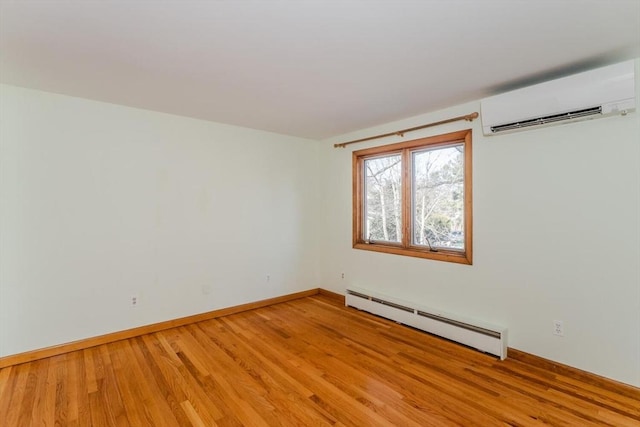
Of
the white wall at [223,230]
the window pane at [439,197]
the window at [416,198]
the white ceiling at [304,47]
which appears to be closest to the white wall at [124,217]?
the white wall at [223,230]

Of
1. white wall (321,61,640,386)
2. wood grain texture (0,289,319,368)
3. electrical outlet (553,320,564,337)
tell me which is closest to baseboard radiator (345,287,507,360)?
white wall (321,61,640,386)

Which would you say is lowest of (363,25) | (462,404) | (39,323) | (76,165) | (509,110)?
(462,404)

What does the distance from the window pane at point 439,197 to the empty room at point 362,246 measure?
0.08 ft

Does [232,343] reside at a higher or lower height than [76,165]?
lower

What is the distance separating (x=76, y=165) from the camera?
2.91 metres

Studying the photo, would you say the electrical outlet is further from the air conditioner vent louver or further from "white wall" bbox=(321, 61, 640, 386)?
the air conditioner vent louver

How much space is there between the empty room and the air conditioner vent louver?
0.7 inches

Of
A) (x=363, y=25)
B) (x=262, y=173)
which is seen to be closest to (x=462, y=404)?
(x=363, y=25)

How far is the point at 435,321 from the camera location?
3.19 meters

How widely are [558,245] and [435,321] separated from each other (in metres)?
1.35

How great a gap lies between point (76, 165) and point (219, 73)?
1778 mm

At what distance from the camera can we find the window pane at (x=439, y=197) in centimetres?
325

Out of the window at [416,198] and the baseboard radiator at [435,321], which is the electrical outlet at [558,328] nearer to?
the baseboard radiator at [435,321]

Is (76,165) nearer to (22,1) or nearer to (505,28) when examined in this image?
(22,1)
